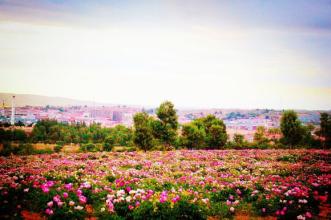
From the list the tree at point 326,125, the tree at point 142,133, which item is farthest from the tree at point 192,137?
the tree at point 326,125

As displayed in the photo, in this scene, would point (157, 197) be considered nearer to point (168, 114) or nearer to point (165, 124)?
point (165, 124)

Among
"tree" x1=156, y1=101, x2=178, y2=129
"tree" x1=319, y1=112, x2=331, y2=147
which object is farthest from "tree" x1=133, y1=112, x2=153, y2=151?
"tree" x1=319, y1=112, x2=331, y2=147

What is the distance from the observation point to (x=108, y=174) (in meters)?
14.2

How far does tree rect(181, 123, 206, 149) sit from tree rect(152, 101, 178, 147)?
743 centimetres

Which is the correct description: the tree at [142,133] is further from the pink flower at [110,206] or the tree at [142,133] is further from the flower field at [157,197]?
the pink flower at [110,206]

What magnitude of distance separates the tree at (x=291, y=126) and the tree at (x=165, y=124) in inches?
899

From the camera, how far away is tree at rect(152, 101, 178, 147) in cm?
4819

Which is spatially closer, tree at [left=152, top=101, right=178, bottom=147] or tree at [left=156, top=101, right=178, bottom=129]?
tree at [left=152, top=101, right=178, bottom=147]

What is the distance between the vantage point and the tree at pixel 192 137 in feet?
182

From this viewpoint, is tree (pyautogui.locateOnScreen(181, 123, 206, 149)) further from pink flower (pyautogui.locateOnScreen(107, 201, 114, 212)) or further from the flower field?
pink flower (pyautogui.locateOnScreen(107, 201, 114, 212))

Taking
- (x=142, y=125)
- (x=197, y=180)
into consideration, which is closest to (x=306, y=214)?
(x=197, y=180)

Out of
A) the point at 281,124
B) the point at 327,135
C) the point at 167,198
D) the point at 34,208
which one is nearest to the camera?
the point at 34,208

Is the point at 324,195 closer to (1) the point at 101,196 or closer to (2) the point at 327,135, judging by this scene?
(1) the point at 101,196

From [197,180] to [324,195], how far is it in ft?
18.5
